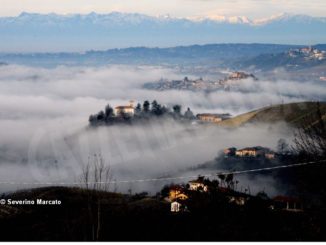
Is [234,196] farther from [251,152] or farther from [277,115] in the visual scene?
[277,115]

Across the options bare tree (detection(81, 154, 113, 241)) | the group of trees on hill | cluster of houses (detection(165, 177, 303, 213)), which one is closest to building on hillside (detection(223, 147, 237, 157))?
the group of trees on hill

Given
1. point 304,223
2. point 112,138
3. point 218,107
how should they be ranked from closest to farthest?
point 304,223 < point 112,138 < point 218,107

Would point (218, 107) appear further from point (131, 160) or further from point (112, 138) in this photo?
point (131, 160)

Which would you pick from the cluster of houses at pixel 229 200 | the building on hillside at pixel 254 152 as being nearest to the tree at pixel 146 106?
the building on hillside at pixel 254 152

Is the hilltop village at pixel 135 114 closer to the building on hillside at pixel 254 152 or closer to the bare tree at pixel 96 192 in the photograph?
the building on hillside at pixel 254 152

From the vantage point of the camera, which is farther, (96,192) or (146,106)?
(146,106)

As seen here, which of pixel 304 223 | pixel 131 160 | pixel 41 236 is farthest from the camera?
pixel 131 160

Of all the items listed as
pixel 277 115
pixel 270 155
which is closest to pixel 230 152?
pixel 270 155

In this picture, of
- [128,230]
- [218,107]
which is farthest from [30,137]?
[128,230]
